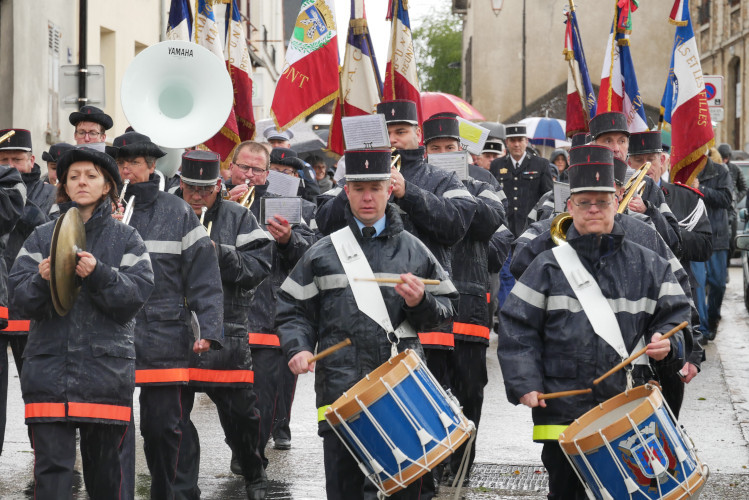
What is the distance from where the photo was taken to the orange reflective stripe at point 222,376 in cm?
782

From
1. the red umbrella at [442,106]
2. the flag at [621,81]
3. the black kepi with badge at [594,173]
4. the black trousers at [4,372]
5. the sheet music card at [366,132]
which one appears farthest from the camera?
the red umbrella at [442,106]

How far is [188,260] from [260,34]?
1348 inches

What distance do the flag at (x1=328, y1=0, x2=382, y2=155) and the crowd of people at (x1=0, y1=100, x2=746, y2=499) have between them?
1.79 ft

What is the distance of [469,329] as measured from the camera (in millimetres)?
8367

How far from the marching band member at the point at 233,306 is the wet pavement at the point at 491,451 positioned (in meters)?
0.33

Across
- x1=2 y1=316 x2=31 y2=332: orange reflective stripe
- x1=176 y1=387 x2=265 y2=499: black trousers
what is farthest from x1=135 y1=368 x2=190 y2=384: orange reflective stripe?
x1=2 y1=316 x2=31 y2=332: orange reflective stripe

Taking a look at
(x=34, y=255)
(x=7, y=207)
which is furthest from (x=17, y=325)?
(x=34, y=255)

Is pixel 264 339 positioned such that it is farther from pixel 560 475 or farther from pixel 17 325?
pixel 560 475

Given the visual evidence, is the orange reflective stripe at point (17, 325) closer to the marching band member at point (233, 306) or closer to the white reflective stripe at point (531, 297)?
the marching band member at point (233, 306)

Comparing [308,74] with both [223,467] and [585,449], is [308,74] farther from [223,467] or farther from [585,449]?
[585,449]

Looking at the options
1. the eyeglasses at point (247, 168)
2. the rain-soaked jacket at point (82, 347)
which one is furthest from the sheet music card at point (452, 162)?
the rain-soaked jacket at point (82, 347)

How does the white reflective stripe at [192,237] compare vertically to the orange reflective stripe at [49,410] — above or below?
above

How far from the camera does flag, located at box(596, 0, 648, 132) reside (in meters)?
10.8

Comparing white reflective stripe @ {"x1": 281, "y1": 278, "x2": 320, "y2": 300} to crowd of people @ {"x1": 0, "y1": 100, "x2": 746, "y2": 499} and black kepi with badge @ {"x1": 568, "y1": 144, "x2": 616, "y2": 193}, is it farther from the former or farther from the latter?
black kepi with badge @ {"x1": 568, "y1": 144, "x2": 616, "y2": 193}
